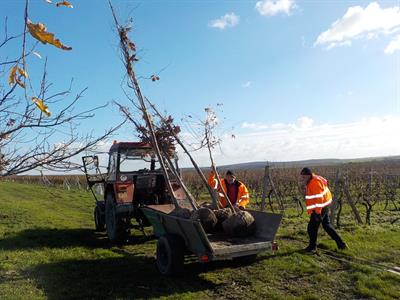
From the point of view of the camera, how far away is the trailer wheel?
6.55 m

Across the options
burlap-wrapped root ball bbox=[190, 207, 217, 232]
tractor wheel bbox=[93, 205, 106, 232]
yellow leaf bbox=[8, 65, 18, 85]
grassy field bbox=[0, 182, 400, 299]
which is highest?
yellow leaf bbox=[8, 65, 18, 85]

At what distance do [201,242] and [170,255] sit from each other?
2.41 ft

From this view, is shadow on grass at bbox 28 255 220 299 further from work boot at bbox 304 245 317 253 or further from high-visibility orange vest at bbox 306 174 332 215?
high-visibility orange vest at bbox 306 174 332 215

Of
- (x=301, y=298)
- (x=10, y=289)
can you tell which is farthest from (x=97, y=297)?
(x=301, y=298)

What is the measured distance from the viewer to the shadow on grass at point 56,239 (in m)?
9.13

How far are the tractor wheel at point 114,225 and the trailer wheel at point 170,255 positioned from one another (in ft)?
8.50

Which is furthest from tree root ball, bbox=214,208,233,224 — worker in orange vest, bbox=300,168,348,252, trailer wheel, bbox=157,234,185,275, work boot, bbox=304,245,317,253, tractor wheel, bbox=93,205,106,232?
tractor wheel, bbox=93,205,106,232

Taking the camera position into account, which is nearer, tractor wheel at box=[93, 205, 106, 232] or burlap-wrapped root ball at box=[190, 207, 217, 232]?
burlap-wrapped root ball at box=[190, 207, 217, 232]

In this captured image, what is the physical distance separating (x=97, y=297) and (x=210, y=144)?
4537 millimetres

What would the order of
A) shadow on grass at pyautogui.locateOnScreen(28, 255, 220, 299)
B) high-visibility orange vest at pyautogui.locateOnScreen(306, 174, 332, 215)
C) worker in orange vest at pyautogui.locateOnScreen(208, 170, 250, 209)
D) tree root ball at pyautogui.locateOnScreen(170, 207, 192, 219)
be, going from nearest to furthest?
shadow on grass at pyautogui.locateOnScreen(28, 255, 220, 299) < tree root ball at pyautogui.locateOnScreen(170, 207, 192, 219) < high-visibility orange vest at pyautogui.locateOnScreen(306, 174, 332, 215) < worker in orange vest at pyautogui.locateOnScreen(208, 170, 250, 209)

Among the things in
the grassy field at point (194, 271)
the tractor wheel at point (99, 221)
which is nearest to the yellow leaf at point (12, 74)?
the grassy field at point (194, 271)

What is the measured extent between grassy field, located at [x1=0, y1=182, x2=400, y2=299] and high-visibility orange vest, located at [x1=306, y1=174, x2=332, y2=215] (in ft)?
2.97

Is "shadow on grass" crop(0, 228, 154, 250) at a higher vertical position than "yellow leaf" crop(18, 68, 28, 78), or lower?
lower

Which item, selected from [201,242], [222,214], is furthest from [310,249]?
[201,242]
